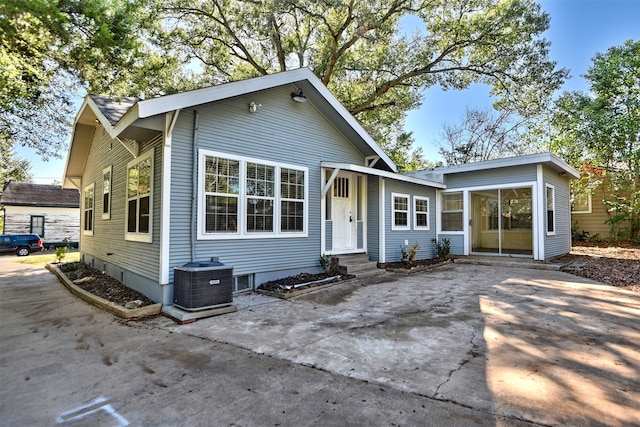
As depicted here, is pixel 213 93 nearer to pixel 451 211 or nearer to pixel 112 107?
Result: pixel 112 107

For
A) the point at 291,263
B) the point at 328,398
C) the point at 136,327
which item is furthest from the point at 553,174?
the point at 136,327

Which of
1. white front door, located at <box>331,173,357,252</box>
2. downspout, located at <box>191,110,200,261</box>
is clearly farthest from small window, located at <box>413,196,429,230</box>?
downspout, located at <box>191,110,200,261</box>

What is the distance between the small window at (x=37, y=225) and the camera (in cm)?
2067

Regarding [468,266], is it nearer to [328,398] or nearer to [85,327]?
[328,398]

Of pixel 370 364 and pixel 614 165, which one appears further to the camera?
pixel 614 165

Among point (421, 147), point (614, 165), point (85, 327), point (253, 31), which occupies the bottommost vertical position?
point (85, 327)

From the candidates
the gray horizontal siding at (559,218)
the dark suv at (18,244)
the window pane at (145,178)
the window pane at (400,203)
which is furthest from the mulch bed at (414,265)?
the dark suv at (18,244)

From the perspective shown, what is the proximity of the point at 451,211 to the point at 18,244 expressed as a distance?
2127 centimetres

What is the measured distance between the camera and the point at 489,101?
2116 centimetres

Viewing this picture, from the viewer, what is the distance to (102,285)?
7.55 meters

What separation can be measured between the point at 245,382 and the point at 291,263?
15.0 ft

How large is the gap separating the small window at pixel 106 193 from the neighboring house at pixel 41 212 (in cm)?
1539

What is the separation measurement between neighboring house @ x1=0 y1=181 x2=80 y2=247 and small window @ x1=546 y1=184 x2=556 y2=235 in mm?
25558

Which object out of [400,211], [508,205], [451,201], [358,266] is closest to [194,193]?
[358,266]
